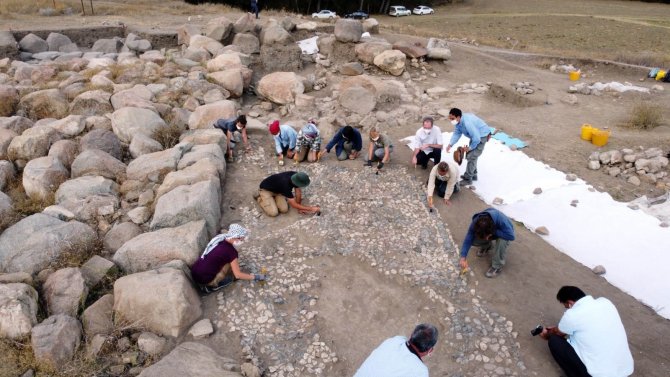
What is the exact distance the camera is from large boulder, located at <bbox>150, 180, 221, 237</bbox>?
6.62m

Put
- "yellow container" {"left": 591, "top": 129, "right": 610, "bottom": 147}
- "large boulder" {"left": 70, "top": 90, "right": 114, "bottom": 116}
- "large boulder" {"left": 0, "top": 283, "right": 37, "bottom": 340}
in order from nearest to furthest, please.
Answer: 1. "large boulder" {"left": 0, "top": 283, "right": 37, "bottom": 340}
2. "yellow container" {"left": 591, "top": 129, "right": 610, "bottom": 147}
3. "large boulder" {"left": 70, "top": 90, "right": 114, "bottom": 116}

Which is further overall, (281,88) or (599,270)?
(281,88)

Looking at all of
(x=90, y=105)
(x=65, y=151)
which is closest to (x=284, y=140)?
(x=65, y=151)

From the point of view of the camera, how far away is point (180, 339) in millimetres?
5070

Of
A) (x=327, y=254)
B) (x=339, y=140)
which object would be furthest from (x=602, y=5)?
(x=327, y=254)

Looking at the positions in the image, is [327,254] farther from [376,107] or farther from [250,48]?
[250,48]

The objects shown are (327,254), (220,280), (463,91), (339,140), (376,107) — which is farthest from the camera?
(463,91)

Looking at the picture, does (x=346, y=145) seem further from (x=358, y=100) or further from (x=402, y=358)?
(x=402, y=358)

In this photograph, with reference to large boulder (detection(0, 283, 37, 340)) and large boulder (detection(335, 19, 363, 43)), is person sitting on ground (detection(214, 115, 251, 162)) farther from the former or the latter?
large boulder (detection(335, 19, 363, 43))

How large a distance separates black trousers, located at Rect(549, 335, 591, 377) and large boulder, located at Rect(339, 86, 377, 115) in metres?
7.95

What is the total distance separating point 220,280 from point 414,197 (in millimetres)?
3918

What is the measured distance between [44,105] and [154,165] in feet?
17.4

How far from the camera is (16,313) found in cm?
476

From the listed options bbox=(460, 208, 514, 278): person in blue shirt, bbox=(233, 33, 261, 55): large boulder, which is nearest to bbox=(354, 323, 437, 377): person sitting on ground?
bbox=(460, 208, 514, 278): person in blue shirt
